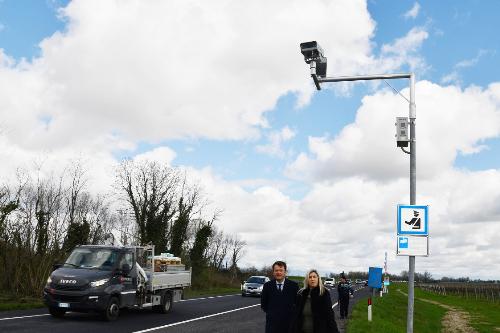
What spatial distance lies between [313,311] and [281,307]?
21.1 inches

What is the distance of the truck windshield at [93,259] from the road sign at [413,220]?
9609 mm

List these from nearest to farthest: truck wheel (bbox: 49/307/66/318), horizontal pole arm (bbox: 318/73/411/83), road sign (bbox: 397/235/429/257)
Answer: road sign (bbox: 397/235/429/257) → horizontal pole arm (bbox: 318/73/411/83) → truck wheel (bbox: 49/307/66/318)

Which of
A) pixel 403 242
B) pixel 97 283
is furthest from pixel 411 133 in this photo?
pixel 97 283

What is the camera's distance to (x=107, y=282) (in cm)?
1673

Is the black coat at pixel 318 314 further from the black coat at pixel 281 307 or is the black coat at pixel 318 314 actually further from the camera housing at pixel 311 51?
the camera housing at pixel 311 51

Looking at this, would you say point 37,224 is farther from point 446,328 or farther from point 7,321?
point 446,328

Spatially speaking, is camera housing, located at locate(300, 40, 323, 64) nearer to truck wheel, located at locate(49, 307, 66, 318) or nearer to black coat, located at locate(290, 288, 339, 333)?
black coat, located at locate(290, 288, 339, 333)

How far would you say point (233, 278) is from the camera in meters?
66.2

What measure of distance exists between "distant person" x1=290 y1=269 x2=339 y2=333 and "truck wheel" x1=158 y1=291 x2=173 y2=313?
1322cm

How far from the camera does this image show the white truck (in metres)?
16.4

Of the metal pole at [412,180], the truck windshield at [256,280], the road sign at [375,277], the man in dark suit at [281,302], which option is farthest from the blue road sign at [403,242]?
the truck windshield at [256,280]

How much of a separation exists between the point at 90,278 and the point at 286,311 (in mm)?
9851

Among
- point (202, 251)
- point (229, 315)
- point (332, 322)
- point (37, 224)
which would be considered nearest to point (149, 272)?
point (229, 315)

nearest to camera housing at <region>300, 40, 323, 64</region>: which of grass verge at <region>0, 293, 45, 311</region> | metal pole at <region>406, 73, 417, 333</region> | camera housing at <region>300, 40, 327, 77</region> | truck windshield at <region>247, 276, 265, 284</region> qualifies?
camera housing at <region>300, 40, 327, 77</region>
